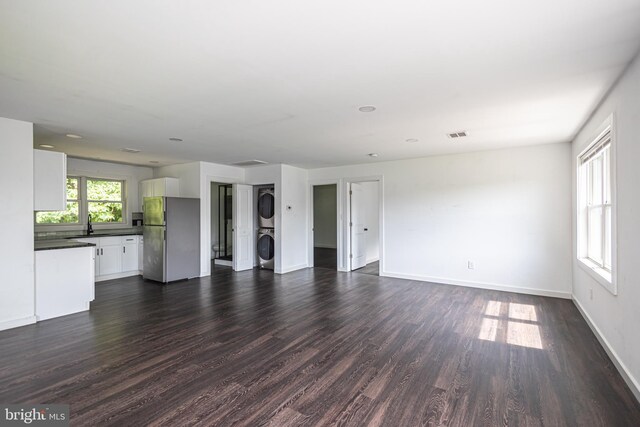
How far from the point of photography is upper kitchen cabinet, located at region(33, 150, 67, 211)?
379 centimetres

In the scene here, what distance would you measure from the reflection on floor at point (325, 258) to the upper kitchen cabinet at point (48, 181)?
501 cm

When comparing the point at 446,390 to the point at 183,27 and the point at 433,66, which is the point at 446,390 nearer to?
the point at 433,66

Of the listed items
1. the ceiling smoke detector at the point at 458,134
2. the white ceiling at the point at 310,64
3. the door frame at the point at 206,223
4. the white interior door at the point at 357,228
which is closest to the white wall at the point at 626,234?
the white ceiling at the point at 310,64

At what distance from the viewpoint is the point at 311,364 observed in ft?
8.66

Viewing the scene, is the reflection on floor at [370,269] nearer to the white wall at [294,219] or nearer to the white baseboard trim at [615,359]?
the white wall at [294,219]

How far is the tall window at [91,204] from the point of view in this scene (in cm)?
578

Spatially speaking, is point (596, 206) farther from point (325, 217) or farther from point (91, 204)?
point (91, 204)

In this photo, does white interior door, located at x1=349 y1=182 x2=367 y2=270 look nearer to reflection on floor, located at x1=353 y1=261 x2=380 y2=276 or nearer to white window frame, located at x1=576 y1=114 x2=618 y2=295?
reflection on floor, located at x1=353 y1=261 x2=380 y2=276

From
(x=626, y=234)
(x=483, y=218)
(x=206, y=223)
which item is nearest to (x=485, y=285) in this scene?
(x=483, y=218)

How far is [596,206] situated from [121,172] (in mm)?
8123

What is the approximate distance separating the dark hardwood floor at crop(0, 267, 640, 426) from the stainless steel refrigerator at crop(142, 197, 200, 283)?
50.2 inches

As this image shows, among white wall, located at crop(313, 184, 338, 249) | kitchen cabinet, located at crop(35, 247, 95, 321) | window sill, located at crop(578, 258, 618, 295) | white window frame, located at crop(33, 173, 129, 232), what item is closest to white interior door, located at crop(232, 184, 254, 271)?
white window frame, located at crop(33, 173, 129, 232)

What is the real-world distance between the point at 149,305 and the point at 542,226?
5941mm

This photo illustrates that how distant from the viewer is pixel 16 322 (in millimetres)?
3482
